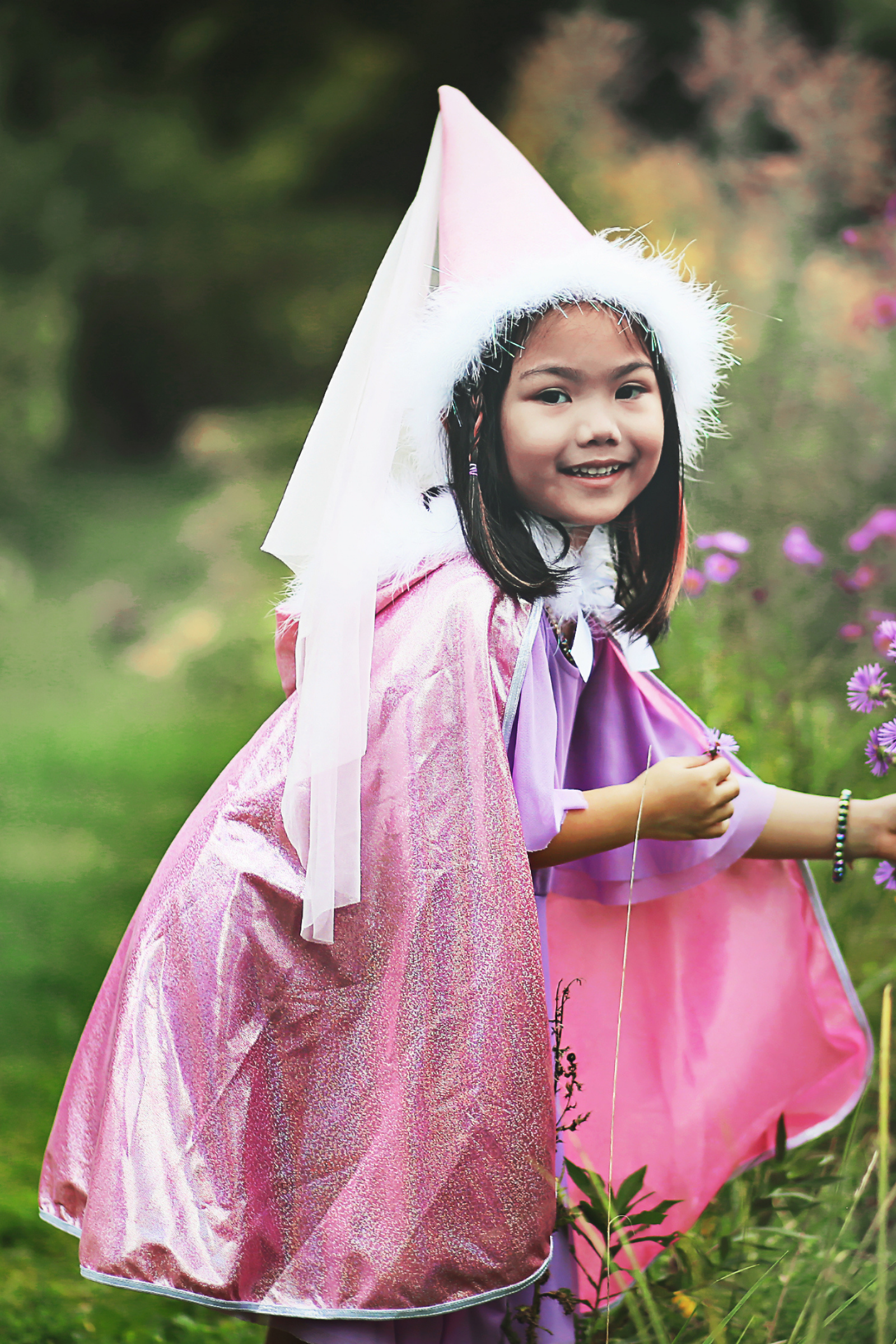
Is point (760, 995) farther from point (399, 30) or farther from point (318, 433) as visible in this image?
point (399, 30)

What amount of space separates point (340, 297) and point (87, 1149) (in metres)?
1.78

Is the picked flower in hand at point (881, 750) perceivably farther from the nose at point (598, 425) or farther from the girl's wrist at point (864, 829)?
the nose at point (598, 425)

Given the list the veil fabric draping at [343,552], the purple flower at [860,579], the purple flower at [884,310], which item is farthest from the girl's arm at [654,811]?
the purple flower at [884,310]

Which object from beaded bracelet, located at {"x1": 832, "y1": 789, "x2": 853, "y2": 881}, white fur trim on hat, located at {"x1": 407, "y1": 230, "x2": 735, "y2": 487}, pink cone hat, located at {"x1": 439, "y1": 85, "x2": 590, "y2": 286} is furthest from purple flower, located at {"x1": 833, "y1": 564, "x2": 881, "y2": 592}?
pink cone hat, located at {"x1": 439, "y1": 85, "x2": 590, "y2": 286}

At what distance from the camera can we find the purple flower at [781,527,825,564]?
179 centimetres

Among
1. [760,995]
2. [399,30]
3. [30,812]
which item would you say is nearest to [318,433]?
[760,995]

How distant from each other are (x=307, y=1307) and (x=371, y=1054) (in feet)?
0.71

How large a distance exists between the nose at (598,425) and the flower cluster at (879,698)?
32 cm

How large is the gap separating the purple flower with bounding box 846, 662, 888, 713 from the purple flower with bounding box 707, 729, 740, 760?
14cm

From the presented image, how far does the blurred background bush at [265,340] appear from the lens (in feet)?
6.08

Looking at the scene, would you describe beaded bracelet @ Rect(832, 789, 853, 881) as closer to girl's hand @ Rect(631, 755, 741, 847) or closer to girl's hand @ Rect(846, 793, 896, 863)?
girl's hand @ Rect(846, 793, 896, 863)

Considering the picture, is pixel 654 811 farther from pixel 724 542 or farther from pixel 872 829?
pixel 724 542

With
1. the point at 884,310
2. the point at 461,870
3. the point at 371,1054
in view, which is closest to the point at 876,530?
the point at 884,310

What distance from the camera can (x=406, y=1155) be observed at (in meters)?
0.94
